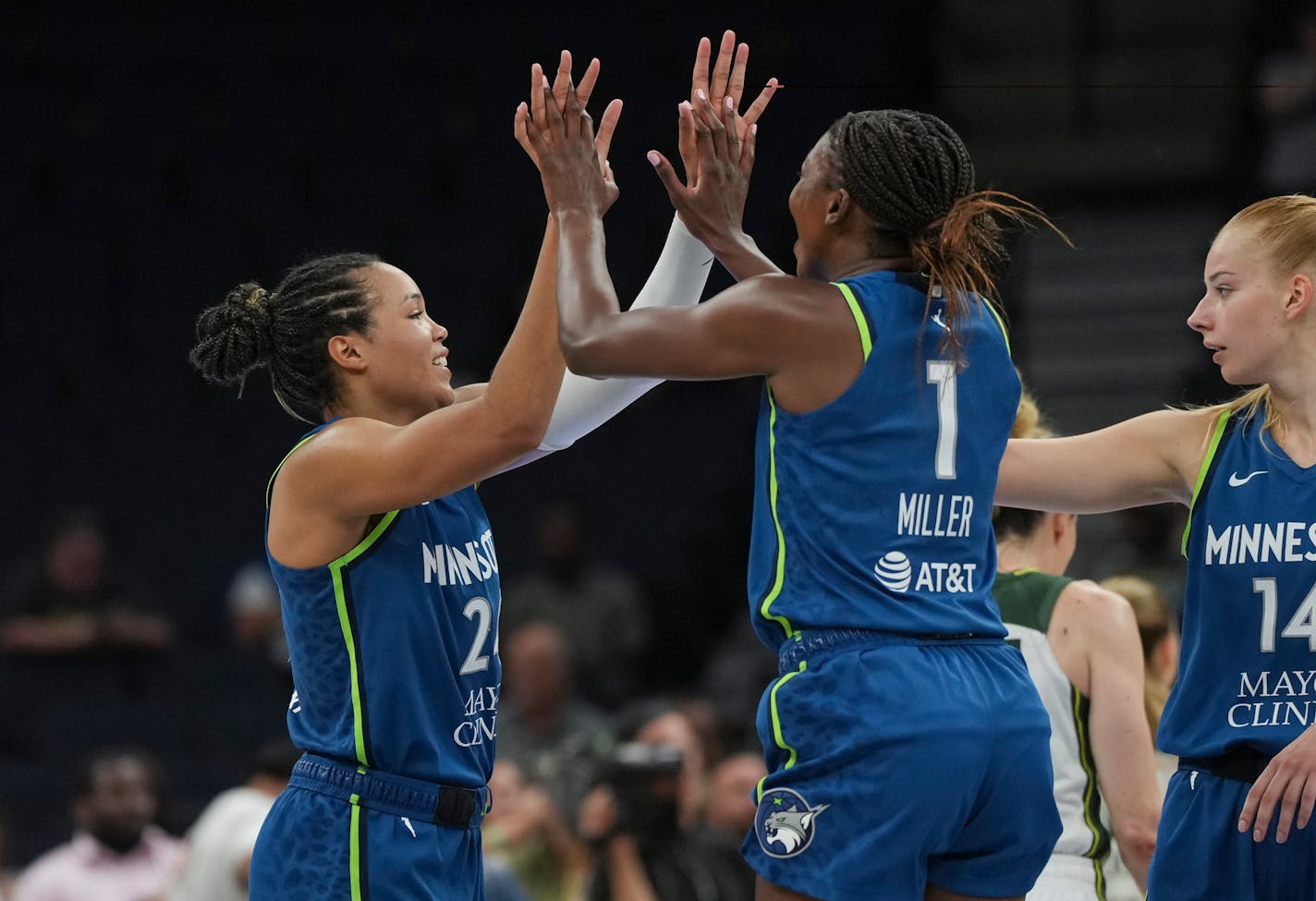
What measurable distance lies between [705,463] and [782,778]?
882cm

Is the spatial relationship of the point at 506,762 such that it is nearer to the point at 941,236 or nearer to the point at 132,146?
the point at 941,236

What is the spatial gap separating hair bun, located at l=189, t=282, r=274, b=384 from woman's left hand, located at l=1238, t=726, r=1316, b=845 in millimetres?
2030

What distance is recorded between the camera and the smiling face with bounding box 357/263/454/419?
3348mm

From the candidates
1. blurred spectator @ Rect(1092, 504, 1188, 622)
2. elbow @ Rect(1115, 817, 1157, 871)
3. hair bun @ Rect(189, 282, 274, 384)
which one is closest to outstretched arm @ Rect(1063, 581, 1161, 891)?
elbow @ Rect(1115, 817, 1157, 871)

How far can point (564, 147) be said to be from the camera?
10.3 ft

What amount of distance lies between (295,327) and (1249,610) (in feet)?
6.18

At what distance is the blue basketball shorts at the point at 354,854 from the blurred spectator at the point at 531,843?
12.3 ft

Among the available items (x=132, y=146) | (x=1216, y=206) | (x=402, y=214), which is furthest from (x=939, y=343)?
(x=132, y=146)

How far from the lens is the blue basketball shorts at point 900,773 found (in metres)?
2.71

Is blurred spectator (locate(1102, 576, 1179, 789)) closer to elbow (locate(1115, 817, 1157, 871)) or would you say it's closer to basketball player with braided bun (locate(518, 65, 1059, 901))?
elbow (locate(1115, 817, 1157, 871))

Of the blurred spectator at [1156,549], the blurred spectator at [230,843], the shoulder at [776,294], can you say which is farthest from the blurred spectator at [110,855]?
the shoulder at [776,294]

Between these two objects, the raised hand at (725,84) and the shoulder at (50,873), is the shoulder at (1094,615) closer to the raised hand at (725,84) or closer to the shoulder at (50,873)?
the raised hand at (725,84)

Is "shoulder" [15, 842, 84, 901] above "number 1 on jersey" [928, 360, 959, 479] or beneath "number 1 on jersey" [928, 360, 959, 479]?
beneath

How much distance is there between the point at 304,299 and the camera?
11.1 ft
